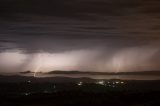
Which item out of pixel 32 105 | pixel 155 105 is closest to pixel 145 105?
pixel 155 105

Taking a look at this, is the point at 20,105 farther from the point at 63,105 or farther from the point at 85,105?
the point at 85,105

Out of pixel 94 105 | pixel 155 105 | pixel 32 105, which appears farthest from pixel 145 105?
pixel 32 105

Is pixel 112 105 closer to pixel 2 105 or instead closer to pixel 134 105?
pixel 134 105

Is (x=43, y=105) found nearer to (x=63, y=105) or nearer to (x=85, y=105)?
(x=63, y=105)

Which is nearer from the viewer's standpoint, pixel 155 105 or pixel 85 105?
pixel 155 105

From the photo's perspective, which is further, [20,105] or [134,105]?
[20,105]

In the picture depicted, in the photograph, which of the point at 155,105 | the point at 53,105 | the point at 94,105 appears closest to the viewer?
the point at 155,105

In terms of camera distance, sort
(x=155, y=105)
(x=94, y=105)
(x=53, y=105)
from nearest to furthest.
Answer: (x=155, y=105), (x=94, y=105), (x=53, y=105)

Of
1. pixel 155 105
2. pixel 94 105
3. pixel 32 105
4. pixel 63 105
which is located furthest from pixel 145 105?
pixel 32 105
